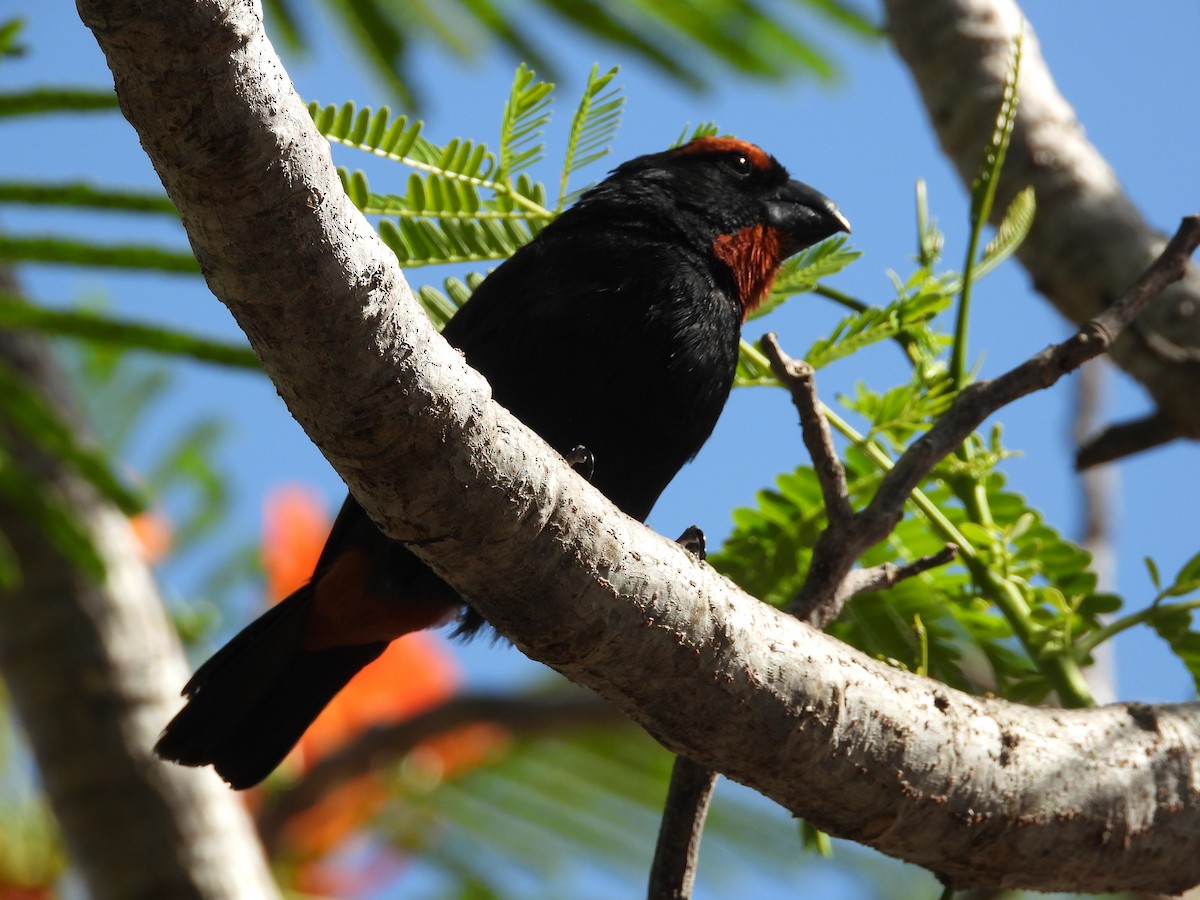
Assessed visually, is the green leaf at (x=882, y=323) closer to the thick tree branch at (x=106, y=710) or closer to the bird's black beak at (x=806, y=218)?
the bird's black beak at (x=806, y=218)

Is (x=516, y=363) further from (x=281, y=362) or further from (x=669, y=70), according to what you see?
(x=669, y=70)

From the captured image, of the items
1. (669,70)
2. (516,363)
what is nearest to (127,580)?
(516,363)

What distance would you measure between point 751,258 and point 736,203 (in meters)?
0.20

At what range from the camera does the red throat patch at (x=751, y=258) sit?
3168mm

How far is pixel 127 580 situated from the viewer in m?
3.89

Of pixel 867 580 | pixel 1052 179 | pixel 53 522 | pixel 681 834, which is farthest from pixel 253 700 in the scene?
pixel 1052 179

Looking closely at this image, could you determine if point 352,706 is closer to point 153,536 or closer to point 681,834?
point 153,536

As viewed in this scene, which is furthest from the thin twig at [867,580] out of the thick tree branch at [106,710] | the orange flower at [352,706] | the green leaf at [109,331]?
the orange flower at [352,706]

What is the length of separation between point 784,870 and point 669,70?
2.86 m

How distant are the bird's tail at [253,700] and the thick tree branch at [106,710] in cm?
58

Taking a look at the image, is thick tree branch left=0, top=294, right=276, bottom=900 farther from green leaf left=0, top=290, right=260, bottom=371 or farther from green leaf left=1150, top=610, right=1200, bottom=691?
green leaf left=1150, top=610, right=1200, bottom=691

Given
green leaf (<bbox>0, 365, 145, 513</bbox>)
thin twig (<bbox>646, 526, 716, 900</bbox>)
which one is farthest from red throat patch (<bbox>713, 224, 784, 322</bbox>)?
green leaf (<bbox>0, 365, 145, 513</bbox>)

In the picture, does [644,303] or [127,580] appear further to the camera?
[127,580]

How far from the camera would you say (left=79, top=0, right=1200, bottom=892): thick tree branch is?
55.1 inches
